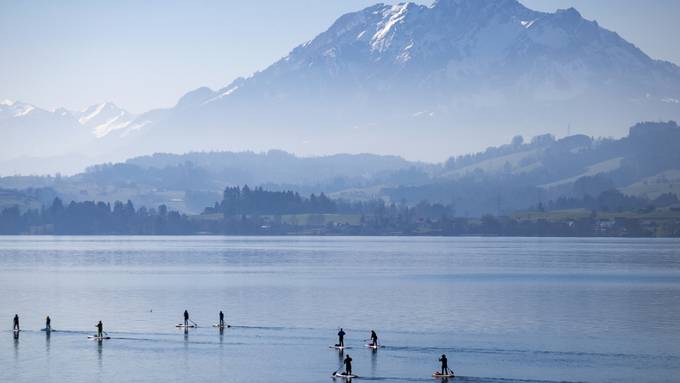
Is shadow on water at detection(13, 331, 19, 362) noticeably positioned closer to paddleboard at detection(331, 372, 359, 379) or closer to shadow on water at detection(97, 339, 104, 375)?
shadow on water at detection(97, 339, 104, 375)

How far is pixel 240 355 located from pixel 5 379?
2091 centimetres

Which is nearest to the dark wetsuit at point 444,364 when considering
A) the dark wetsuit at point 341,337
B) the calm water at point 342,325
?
the calm water at point 342,325

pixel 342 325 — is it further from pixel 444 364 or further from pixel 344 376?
pixel 444 364

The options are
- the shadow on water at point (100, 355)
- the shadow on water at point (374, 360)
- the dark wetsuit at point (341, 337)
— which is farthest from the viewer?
the dark wetsuit at point (341, 337)

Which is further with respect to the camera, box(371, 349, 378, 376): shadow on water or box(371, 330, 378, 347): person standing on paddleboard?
box(371, 330, 378, 347): person standing on paddleboard

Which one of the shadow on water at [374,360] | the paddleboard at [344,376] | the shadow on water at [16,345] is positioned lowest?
the paddleboard at [344,376]

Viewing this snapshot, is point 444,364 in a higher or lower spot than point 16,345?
lower

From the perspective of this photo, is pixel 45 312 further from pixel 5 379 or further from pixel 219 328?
pixel 5 379

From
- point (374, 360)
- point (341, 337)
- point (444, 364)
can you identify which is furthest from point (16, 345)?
point (444, 364)

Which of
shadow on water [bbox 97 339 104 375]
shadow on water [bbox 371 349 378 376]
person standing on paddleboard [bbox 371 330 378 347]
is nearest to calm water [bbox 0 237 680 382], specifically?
shadow on water [bbox 371 349 378 376]

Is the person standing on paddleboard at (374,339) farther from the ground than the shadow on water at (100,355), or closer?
farther from the ground

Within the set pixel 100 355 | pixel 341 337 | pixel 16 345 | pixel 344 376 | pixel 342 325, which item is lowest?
pixel 344 376

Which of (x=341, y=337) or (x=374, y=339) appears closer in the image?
(x=341, y=337)

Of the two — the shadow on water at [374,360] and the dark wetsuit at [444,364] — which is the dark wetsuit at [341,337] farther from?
the dark wetsuit at [444,364]
